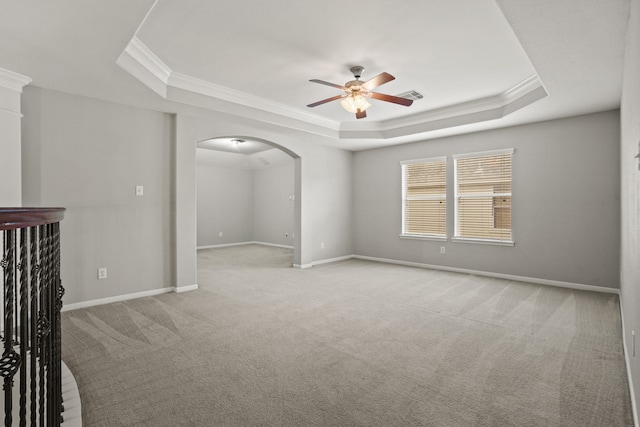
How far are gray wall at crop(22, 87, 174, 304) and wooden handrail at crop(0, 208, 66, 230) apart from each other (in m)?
2.91

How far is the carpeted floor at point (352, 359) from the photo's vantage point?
1.95 metres

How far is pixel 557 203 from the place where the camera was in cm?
480

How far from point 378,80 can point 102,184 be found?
3385 millimetres

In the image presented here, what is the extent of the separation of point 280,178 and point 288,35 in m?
6.89

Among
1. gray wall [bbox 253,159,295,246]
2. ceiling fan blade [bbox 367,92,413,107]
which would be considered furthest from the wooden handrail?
gray wall [bbox 253,159,295,246]

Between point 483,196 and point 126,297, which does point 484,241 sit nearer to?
point 483,196

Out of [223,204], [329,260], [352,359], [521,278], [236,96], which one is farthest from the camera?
[223,204]

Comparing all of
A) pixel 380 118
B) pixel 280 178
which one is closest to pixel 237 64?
pixel 380 118

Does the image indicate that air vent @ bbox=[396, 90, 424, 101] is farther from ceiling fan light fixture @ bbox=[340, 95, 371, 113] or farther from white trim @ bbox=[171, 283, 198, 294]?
white trim @ bbox=[171, 283, 198, 294]

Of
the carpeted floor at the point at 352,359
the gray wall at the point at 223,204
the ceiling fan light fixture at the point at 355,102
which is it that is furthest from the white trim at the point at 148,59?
the gray wall at the point at 223,204

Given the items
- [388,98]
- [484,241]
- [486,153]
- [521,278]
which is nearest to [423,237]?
[484,241]

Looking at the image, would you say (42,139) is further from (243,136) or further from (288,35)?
(288,35)

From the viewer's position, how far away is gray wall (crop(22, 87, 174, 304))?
11.8 feet

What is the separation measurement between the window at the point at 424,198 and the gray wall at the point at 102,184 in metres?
4.30
